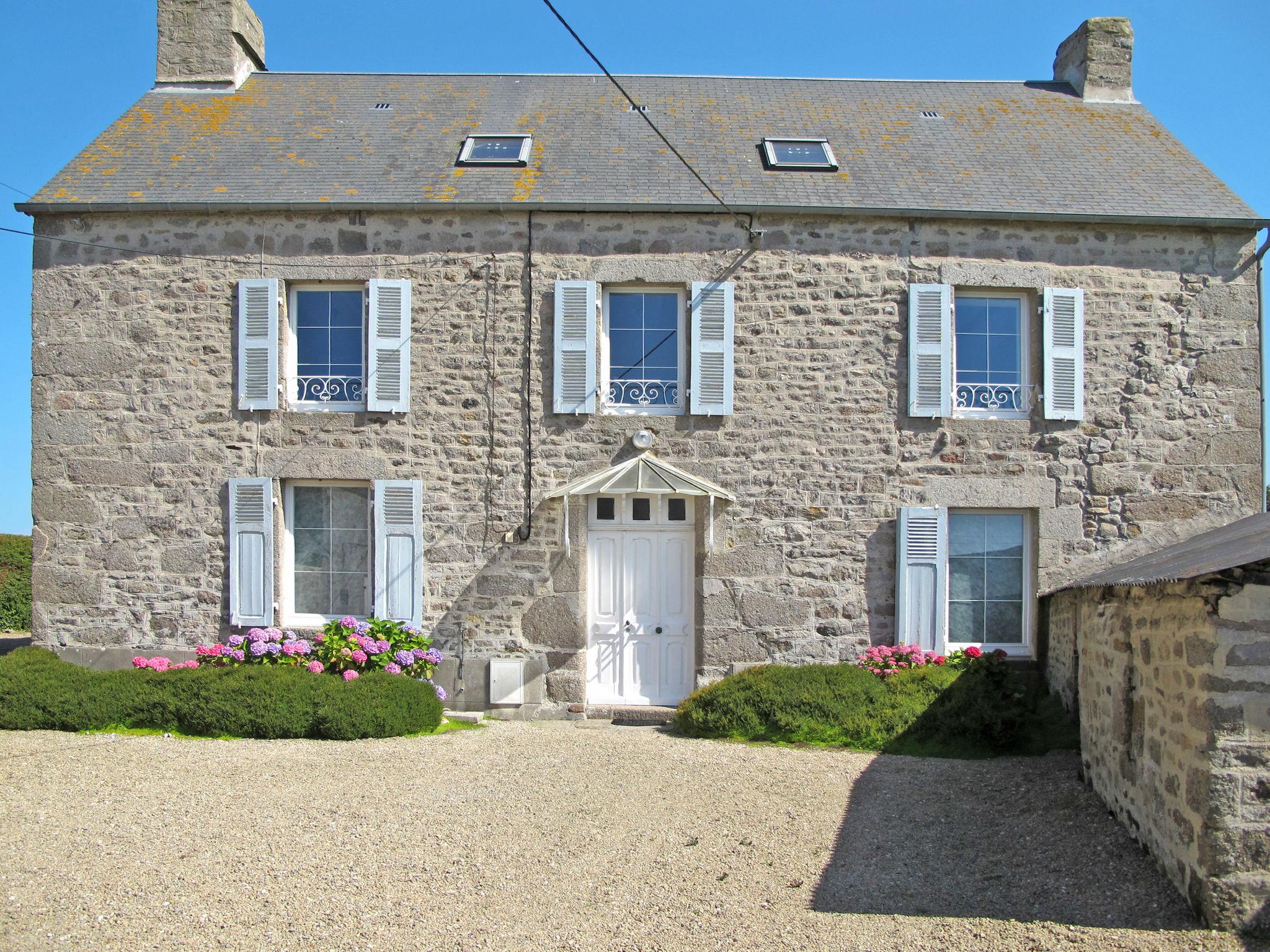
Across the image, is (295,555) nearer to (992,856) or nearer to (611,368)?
(611,368)

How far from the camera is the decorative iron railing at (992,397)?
892 centimetres

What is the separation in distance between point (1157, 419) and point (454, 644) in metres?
6.83

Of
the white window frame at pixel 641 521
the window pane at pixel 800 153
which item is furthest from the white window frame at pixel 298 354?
the window pane at pixel 800 153

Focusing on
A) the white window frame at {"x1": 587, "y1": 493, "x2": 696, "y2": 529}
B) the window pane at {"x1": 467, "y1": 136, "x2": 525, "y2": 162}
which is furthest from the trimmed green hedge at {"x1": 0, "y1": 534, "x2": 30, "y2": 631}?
the white window frame at {"x1": 587, "y1": 493, "x2": 696, "y2": 529}

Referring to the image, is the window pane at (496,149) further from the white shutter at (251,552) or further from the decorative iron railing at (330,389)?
the white shutter at (251,552)

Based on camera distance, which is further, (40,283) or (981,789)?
(40,283)

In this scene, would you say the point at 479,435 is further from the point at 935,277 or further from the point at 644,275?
the point at 935,277

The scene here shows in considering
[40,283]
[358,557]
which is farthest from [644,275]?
[40,283]

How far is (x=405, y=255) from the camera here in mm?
8930

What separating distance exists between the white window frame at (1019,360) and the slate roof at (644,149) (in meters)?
0.74

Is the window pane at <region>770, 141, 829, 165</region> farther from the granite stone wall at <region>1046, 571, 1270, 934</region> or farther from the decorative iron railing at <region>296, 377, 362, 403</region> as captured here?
the granite stone wall at <region>1046, 571, 1270, 934</region>

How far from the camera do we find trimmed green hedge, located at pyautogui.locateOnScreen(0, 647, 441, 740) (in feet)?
24.0

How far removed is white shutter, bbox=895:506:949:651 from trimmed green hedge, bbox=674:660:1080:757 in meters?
0.64

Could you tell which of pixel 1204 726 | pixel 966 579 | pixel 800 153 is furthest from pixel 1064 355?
pixel 1204 726
